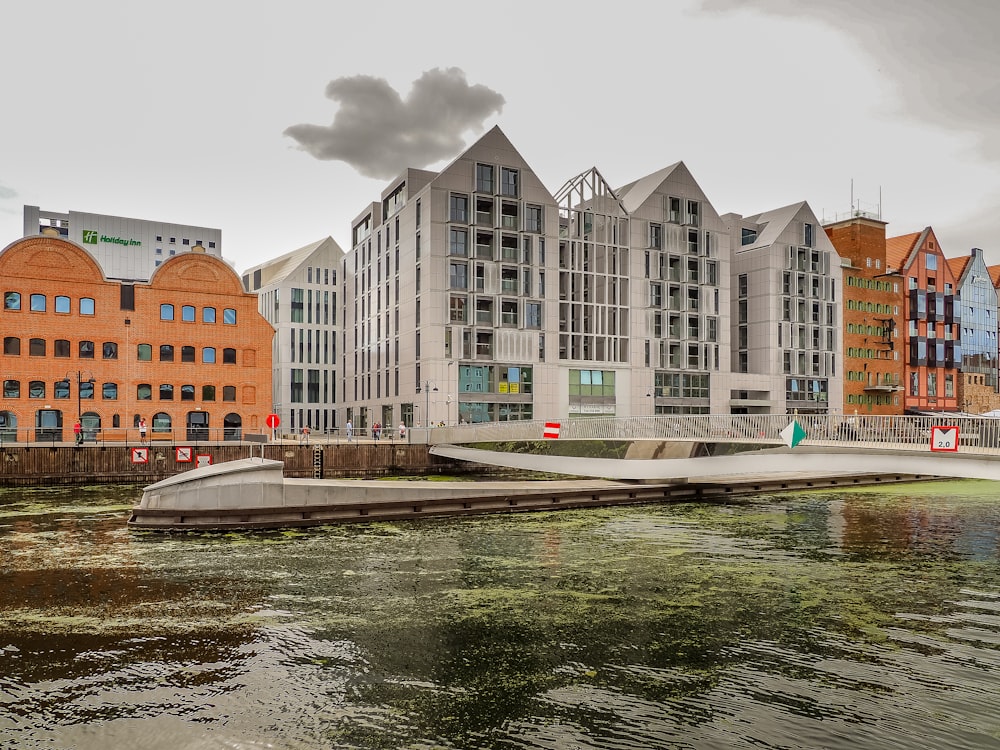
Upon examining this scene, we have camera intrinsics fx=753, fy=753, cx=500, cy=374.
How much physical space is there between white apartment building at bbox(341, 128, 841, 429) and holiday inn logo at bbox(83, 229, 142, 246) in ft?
193

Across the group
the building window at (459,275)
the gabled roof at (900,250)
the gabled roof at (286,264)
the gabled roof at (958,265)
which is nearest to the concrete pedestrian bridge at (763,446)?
the building window at (459,275)

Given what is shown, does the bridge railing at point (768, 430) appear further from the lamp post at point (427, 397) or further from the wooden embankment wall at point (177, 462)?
the lamp post at point (427, 397)

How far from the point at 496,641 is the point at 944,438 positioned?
637 inches

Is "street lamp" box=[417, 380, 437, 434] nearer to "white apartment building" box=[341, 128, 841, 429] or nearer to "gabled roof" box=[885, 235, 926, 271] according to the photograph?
"white apartment building" box=[341, 128, 841, 429]

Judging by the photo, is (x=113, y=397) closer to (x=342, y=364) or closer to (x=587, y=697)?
(x=342, y=364)

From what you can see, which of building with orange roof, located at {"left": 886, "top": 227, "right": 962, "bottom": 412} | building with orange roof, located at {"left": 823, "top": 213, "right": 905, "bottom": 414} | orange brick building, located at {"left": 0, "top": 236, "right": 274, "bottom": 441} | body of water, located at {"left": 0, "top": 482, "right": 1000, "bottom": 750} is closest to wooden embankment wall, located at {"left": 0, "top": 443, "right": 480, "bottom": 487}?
orange brick building, located at {"left": 0, "top": 236, "right": 274, "bottom": 441}

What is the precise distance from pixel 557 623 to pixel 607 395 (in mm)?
57514

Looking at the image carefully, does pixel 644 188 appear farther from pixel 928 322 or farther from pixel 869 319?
pixel 928 322

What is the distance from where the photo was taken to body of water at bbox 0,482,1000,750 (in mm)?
10852

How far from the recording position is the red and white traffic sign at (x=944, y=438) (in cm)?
2248

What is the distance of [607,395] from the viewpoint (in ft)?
238

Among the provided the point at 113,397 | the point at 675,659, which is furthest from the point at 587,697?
the point at 113,397

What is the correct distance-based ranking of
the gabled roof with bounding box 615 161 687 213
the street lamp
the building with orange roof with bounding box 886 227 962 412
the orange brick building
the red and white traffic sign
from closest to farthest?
the red and white traffic sign → the orange brick building → the street lamp → the gabled roof with bounding box 615 161 687 213 → the building with orange roof with bounding box 886 227 962 412

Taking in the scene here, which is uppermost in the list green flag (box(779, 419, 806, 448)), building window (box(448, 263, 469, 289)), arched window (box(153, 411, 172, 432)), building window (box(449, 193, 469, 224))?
building window (box(449, 193, 469, 224))
